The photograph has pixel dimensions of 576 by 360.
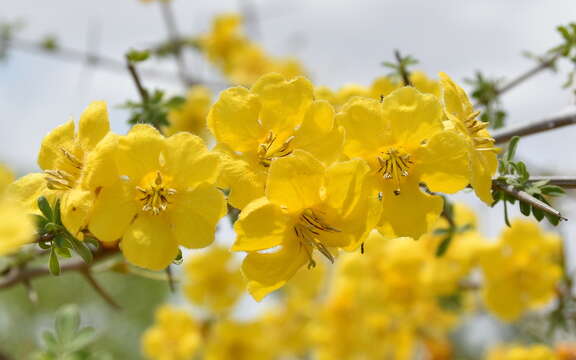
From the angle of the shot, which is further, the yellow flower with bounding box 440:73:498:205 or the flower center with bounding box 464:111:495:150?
the flower center with bounding box 464:111:495:150

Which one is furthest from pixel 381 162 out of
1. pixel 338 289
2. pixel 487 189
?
pixel 338 289

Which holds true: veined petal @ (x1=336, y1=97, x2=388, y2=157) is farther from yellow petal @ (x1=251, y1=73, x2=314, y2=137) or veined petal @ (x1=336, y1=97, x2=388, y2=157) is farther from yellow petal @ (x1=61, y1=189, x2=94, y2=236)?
yellow petal @ (x1=61, y1=189, x2=94, y2=236)

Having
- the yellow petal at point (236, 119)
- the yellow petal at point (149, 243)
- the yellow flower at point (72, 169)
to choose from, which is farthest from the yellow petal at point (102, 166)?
the yellow petal at point (236, 119)

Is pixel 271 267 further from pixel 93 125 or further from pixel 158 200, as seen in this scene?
pixel 93 125

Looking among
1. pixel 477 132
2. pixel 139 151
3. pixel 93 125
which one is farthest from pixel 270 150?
pixel 477 132

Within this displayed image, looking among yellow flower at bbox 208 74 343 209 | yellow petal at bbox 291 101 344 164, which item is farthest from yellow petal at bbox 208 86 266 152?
yellow petal at bbox 291 101 344 164

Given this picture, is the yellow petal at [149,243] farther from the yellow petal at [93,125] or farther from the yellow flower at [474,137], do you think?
the yellow flower at [474,137]

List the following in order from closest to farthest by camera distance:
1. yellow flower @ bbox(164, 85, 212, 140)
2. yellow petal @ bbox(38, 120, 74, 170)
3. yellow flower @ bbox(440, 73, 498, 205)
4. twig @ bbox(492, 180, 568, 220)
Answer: twig @ bbox(492, 180, 568, 220), yellow flower @ bbox(440, 73, 498, 205), yellow petal @ bbox(38, 120, 74, 170), yellow flower @ bbox(164, 85, 212, 140)
